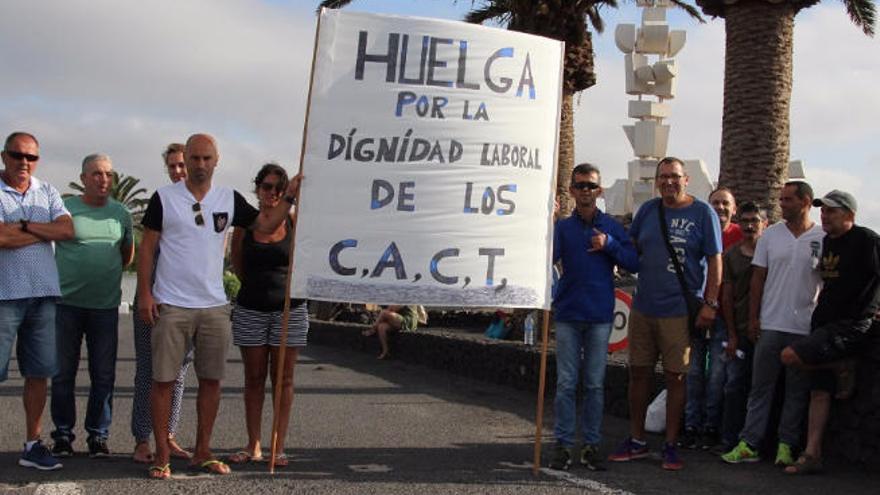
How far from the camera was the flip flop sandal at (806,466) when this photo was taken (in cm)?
723

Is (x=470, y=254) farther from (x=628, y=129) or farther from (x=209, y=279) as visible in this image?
(x=628, y=129)

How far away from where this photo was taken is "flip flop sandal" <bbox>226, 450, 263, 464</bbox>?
7070mm

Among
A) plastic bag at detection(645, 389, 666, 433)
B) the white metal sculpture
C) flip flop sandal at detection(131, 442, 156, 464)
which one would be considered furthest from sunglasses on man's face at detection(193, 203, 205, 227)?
the white metal sculpture

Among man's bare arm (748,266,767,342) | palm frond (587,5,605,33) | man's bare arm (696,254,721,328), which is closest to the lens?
man's bare arm (696,254,721,328)

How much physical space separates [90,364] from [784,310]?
4.67 metres

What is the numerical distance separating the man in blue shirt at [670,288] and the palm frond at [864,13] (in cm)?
1103

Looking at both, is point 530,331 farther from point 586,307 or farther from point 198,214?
point 198,214

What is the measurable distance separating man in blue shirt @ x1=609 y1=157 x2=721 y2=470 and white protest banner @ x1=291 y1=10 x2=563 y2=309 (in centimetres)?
84

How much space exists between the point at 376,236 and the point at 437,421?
3257 mm

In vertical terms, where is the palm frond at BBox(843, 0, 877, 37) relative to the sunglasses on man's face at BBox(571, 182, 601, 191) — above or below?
above

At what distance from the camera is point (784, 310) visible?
7.53 metres

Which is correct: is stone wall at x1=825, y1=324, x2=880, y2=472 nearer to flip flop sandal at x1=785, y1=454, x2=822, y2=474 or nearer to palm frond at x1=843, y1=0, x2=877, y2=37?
flip flop sandal at x1=785, y1=454, x2=822, y2=474

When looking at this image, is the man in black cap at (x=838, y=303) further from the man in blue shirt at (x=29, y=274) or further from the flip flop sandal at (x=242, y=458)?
the man in blue shirt at (x=29, y=274)

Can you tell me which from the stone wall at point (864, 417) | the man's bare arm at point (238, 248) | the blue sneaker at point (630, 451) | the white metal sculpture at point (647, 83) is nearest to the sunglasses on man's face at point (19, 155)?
the man's bare arm at point (238, 248)
